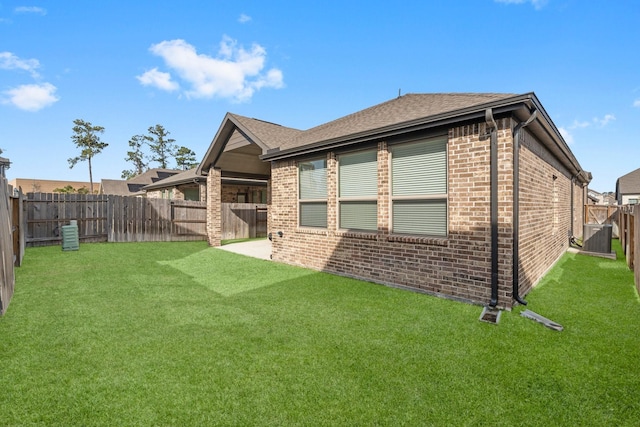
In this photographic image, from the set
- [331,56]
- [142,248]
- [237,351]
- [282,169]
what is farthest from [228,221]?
[237,351]

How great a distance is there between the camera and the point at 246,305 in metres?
5.08

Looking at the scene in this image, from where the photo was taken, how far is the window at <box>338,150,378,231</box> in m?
6.55

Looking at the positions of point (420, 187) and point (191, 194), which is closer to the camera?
point (420, 187)

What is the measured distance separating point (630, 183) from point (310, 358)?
43.7 meters

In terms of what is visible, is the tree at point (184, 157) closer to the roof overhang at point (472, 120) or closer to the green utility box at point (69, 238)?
the green utility box at point (69, 238)

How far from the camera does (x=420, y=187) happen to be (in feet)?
19.0

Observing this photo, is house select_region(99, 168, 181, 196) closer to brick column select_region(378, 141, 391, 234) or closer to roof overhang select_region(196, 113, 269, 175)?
roof overhang select_region(196, 113, 269, 175)

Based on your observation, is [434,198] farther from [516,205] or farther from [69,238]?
[69,238]

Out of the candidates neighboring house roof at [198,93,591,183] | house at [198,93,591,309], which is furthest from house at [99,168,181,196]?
house at [198,93,591,309]

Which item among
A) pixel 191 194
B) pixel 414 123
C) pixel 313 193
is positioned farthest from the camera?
pixel 191 194

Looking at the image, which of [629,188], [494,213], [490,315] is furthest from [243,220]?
[629,188]

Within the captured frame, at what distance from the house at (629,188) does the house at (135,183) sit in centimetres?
4599

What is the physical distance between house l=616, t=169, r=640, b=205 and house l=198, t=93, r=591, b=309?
106 ft

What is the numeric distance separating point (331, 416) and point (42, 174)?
83.0m
